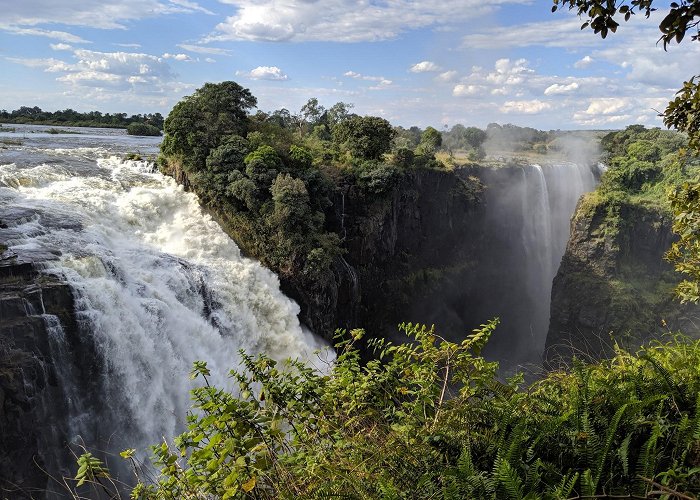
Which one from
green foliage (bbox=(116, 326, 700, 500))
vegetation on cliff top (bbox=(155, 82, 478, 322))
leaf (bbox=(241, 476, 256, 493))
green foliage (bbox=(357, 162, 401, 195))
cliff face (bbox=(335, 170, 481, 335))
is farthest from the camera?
green foliage (bbox=(357, 162, 401, 195))

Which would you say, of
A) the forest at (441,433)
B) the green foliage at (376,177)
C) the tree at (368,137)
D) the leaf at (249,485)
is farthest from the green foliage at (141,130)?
the leaf at (249,485)

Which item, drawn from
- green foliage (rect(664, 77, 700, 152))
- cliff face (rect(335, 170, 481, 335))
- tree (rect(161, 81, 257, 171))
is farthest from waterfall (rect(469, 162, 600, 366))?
green foliage (rect(664, 77, 700, 152))

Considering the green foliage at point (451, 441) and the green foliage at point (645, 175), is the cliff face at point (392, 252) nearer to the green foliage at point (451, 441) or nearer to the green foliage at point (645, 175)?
the green foliage at point (645, 175)

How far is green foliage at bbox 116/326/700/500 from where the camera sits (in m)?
3.10

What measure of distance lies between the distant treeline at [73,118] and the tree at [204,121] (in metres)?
30.7

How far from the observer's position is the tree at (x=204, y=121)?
2381cm

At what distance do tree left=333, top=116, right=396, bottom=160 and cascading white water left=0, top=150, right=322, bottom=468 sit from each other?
1196 cm

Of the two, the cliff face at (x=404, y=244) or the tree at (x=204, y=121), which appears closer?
the tree at (x=204, y=121)

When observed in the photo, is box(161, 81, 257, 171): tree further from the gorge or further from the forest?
the forest

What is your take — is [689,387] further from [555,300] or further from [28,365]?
[555,300]

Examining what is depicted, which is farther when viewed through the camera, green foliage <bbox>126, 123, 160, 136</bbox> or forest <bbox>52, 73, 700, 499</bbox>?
green foliage <bbox>126, 123, 160, 136</bbox>

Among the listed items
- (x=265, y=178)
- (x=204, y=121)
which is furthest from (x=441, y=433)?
(x=204, y=121)

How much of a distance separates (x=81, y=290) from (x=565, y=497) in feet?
43.7

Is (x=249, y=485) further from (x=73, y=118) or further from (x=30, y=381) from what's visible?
(x=73, y=118)
